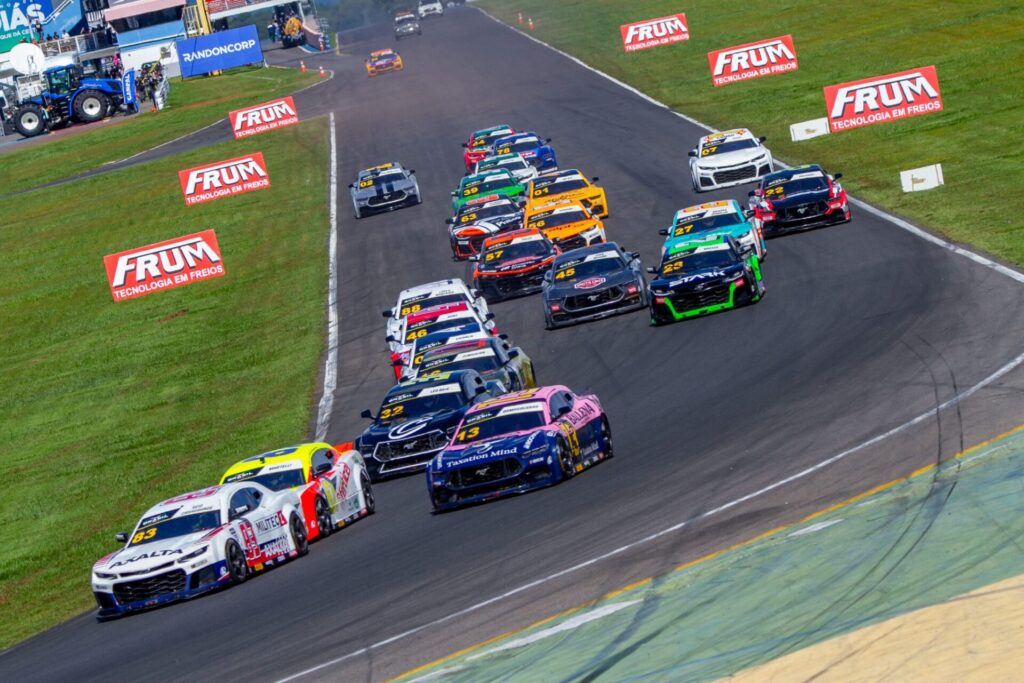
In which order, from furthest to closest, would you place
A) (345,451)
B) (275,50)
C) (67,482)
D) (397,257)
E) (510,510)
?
(275,50) < (397,257) < (67,482) < (345,451) < (510,510)

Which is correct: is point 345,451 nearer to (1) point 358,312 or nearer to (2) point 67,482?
(2) point 67,482

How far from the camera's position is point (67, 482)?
2945cm

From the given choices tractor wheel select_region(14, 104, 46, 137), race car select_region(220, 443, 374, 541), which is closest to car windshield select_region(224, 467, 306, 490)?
race car select_region(220, 443, 374, 541)

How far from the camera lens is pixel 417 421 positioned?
23.9m

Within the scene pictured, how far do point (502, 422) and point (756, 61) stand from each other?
4335cm

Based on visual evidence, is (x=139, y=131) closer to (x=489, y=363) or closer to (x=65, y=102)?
(x=65, y=102)

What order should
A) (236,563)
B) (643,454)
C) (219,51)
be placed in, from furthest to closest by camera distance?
(219,51) → (643,454) → (236,563)

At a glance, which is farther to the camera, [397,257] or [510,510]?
[397,257]

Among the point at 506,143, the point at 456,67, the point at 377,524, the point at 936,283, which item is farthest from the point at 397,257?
the point at 456,67

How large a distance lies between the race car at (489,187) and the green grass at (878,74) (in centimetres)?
→ 619

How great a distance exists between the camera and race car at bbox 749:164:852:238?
3488cm

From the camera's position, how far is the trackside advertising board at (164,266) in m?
44.1

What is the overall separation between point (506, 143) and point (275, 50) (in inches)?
2584

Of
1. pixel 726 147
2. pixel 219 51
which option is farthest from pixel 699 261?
pixel 219 51
